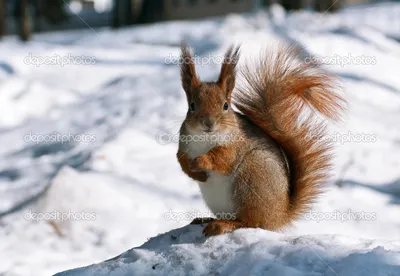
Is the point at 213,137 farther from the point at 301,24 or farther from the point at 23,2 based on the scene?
the point at 23,2

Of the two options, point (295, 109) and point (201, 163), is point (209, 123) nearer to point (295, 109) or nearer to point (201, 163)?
point (201, 163)

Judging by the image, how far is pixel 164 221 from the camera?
291 cm

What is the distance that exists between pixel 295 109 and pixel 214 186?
357 millimetres

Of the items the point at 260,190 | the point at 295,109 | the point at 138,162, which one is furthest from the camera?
the point at 138,162

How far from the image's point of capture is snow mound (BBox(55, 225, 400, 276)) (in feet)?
4.42

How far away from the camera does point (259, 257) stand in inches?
56.4
